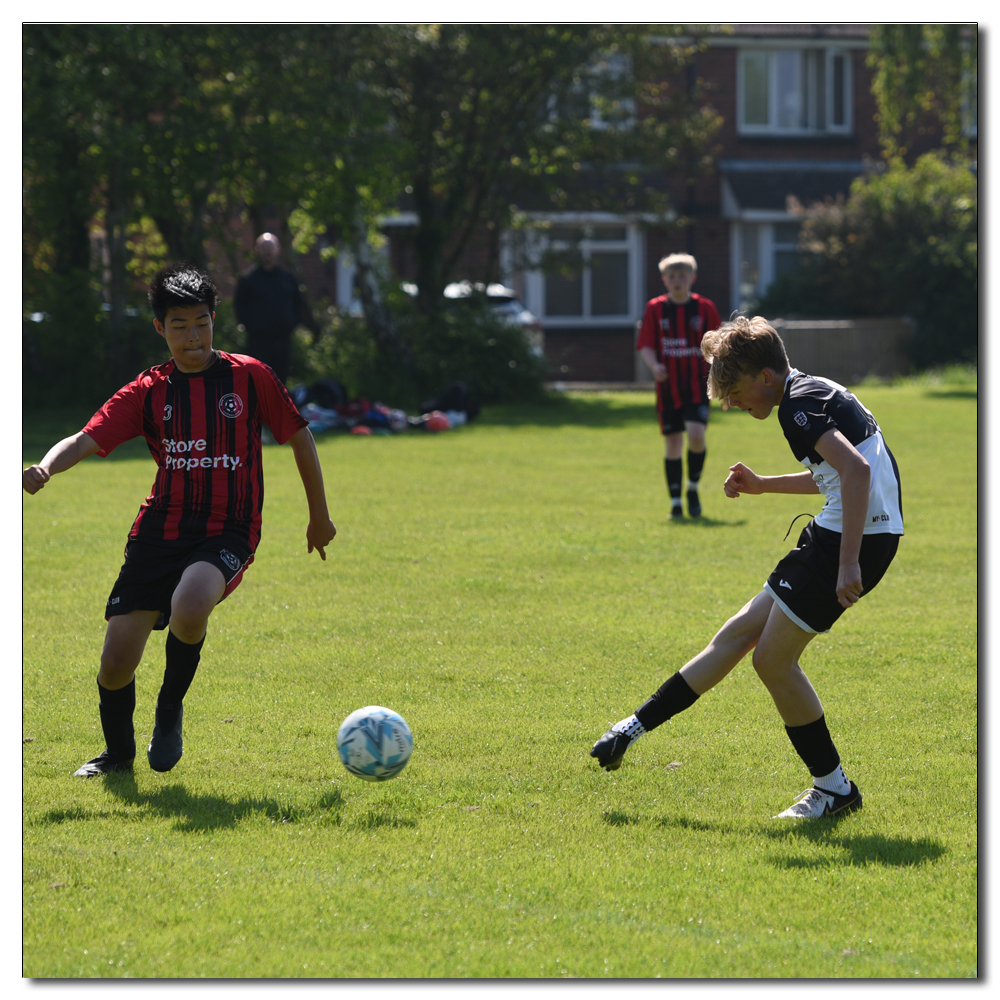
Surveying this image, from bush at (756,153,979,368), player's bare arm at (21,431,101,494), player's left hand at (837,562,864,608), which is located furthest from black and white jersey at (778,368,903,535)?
bush at (756,153,979,368)

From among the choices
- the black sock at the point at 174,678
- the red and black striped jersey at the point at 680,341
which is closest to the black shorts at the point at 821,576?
the black sock at the point at 174,678

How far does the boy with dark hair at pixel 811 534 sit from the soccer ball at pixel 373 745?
3.59ft

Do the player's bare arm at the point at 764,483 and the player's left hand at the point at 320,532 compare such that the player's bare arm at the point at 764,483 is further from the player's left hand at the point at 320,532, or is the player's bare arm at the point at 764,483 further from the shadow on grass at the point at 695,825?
the player's left hand at the point at 320,532

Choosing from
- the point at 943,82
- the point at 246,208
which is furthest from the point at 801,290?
the point at 246,208

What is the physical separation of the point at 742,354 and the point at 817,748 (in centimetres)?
137

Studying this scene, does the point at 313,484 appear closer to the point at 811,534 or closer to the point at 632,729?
the point at 632,729

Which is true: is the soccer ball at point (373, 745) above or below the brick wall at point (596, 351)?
below

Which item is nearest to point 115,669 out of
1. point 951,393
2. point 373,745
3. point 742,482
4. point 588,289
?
point 373,745

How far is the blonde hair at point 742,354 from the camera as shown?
4176 millimetres

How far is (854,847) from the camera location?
406 cm

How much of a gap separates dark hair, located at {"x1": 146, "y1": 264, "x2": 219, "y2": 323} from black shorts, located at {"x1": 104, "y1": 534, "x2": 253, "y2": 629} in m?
0.85

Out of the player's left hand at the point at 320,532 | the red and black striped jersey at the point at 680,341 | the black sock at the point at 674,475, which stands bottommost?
the player's left hand at the point at 320,532

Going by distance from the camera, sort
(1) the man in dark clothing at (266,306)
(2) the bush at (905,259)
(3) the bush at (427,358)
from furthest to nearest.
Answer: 1. (2) the bush at (905,259)
2. (3) the bush at (427,358)
3. (1) the man in dark clothing at (266,306)

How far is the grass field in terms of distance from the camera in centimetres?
340
